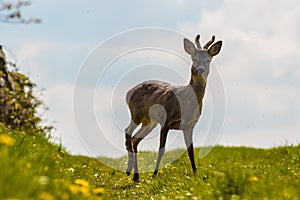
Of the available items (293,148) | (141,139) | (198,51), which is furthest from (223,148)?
(198,51)

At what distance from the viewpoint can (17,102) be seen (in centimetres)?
1670

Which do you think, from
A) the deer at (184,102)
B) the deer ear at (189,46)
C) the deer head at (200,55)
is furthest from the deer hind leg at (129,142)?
the deer ear at (189,46)

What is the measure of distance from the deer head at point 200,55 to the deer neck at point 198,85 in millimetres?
26

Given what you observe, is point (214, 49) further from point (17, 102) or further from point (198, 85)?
point (17, 102)

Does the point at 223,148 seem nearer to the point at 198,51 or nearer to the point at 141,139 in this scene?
the point at 141,139

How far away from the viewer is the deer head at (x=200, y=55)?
31.3 feet

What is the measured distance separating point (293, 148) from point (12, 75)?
1051cm

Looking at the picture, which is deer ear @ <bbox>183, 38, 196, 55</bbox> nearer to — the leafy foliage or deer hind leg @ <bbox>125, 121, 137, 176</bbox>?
deer hind leg @ <bbox>125, 121, 137, 176</bbox>

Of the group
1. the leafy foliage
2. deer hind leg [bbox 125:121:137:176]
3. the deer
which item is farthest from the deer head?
the leafy foliage

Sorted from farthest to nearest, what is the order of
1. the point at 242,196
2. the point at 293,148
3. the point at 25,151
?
the point at 293,148 < the point at 25,151 < the point at 242,196

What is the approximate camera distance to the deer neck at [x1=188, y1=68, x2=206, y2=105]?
382 inches

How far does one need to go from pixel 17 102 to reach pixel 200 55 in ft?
30.4

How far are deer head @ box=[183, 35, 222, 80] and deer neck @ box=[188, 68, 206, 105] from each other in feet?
0.08

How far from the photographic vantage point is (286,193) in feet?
15.5
